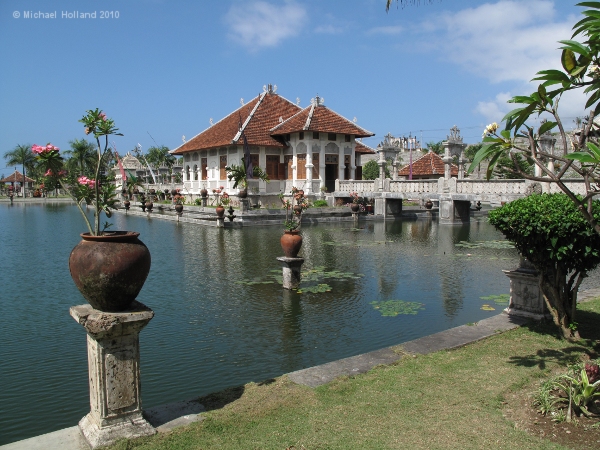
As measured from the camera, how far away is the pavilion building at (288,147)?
30203 millimetres

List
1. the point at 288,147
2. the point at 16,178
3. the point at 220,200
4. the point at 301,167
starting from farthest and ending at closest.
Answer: the point at 16,178, the point at 288,147, the point at 301,167, the point at 220,200

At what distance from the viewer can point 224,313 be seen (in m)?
8.40

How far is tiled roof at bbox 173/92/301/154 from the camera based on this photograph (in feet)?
101

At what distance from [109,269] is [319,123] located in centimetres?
Answer: 2740

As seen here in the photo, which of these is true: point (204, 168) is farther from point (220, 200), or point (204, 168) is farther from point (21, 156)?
point (21, 156)

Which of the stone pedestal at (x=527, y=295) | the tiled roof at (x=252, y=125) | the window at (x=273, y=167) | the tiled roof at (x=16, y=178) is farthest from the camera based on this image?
the tiled roof at (x=16, y=178)

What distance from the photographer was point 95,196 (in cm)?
464

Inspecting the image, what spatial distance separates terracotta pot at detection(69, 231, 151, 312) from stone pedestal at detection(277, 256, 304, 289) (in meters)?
6.10

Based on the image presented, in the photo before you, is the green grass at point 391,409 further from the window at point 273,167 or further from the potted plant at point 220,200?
the window at point 273,167

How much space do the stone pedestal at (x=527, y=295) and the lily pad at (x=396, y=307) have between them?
68.5 inches

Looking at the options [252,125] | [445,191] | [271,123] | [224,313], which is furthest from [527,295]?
[271,123]

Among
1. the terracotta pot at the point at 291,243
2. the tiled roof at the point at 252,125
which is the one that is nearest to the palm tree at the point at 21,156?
the tiled roof at the point at 252,125

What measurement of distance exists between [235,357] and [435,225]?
68.3ft

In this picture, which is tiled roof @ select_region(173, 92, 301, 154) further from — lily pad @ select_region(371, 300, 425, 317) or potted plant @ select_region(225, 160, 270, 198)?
lily pad @ select_region(371, 300, 425, 317)
